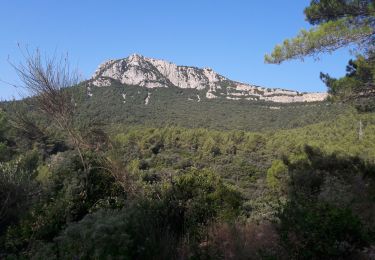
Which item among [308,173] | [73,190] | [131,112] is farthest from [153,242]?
[131,112]

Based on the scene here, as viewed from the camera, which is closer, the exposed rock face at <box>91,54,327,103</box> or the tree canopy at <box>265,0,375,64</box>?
the tree canopy at <box>265,0,375,64</box>

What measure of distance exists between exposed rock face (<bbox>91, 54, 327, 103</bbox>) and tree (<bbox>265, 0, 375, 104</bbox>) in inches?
3205

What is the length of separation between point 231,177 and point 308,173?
2384 cm

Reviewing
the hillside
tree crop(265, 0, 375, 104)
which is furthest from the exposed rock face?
tree crop(265, 0, 375, 104)

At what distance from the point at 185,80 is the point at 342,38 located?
103m

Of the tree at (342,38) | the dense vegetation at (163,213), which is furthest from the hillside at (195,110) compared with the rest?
the dense vegetation at (163,213)

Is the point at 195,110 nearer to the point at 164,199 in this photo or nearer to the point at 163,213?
the point at 164,199

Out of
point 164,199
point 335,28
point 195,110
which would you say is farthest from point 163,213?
point 195,110

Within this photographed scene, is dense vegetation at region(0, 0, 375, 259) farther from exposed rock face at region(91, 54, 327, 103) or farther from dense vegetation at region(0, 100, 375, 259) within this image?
exposed rock face at region(91, 54, 327, 103)

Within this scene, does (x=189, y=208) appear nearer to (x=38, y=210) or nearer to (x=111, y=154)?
(x=111, y=154)

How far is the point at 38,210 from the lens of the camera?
7348mm

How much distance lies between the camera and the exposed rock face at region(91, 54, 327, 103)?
99.0m

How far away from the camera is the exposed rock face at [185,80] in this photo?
99012 mm

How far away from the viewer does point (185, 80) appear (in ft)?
367
